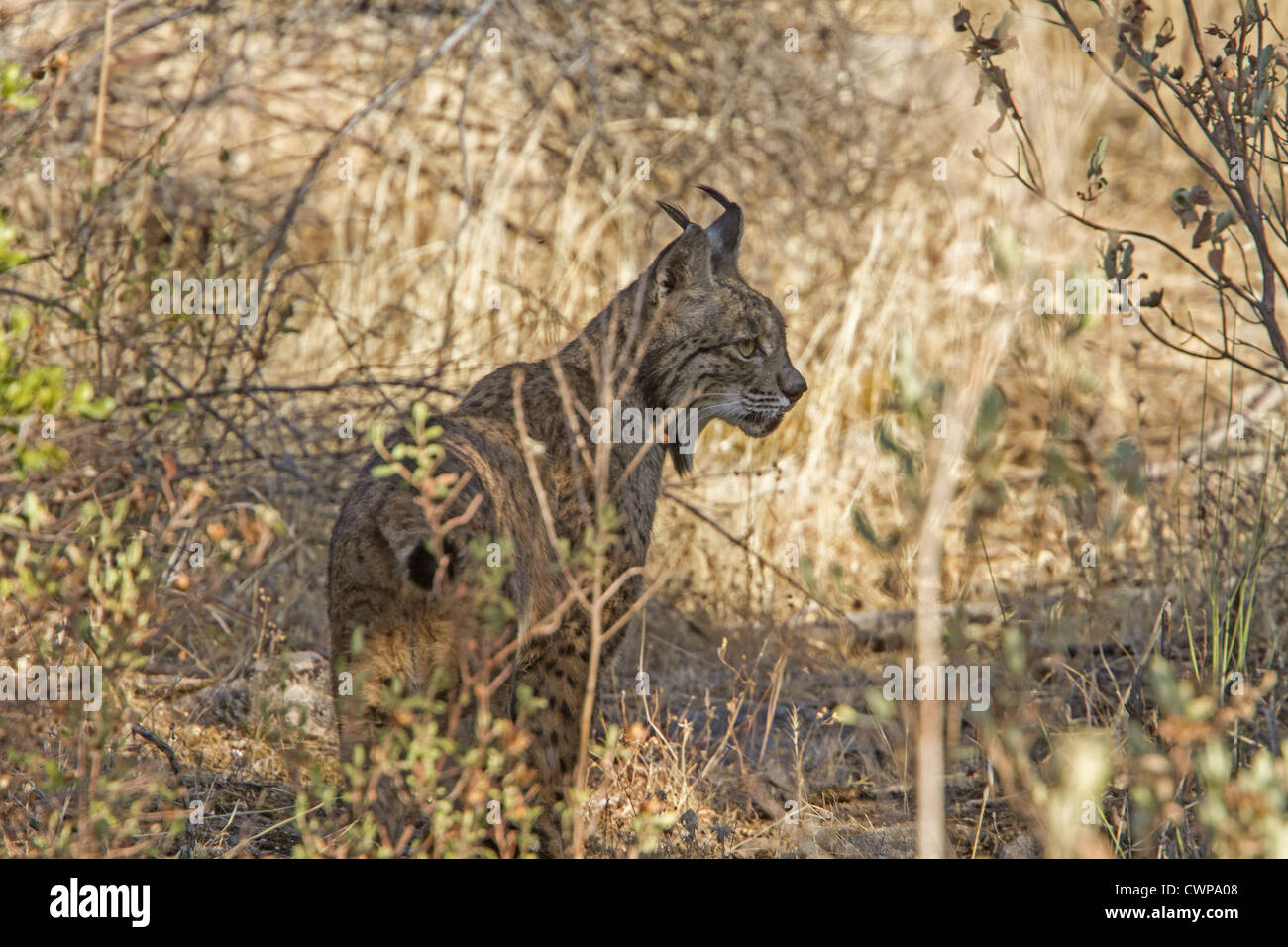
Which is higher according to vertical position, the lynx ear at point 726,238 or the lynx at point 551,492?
the lynx ear at point 726,238

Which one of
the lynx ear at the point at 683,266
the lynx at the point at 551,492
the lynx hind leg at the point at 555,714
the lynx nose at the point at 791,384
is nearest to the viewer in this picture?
the lynx at the point at 551,492

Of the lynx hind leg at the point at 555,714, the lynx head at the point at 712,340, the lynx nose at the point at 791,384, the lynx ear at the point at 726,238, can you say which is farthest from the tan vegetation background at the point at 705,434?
the lynx ear at the point at 726,238

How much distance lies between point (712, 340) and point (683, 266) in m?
0.31

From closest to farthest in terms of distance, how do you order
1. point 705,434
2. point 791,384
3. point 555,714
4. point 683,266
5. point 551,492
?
1. point 555,714
2. point 551,492
3. point 683,266
4. point 791,384
5. point 705,434

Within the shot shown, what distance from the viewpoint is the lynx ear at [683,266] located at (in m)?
4.97

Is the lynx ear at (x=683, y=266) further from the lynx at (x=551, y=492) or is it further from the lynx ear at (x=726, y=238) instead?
the lynx ear at (x=726, y=238)

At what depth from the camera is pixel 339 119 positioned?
9367 millimetres

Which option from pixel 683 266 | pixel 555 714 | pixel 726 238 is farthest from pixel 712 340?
pixel 555 714

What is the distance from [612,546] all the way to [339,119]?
5.95 metres

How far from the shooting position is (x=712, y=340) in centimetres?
514

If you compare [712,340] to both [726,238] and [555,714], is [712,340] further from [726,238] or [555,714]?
[555,714]

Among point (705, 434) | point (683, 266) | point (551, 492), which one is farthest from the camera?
point (705, 434)

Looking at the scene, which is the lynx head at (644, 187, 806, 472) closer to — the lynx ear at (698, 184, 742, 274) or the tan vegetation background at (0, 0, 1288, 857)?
the lynx ear at (698, 184, 742, 274)
